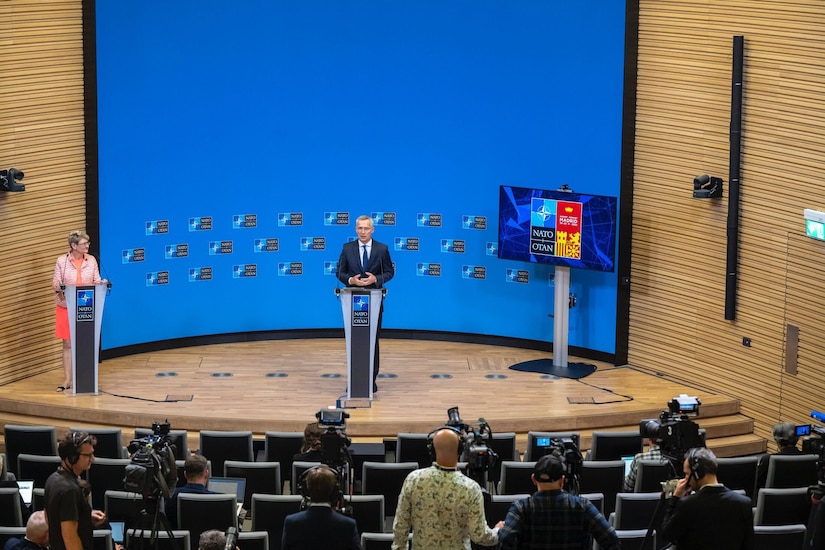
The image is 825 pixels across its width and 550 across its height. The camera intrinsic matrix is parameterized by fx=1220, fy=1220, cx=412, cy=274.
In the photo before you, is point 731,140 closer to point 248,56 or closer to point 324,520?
point 248,56

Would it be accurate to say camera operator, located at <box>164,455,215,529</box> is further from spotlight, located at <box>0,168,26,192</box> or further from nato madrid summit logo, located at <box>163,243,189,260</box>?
nato madrid summit logo, located at <box>163,243,189,260</box>

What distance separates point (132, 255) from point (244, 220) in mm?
1363

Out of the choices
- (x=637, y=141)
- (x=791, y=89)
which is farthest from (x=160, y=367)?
(x=791, y=89)

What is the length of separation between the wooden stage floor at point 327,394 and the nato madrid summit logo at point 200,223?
1350 mm

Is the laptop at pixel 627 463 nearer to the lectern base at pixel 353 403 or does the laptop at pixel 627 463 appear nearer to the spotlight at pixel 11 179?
the lectern base at pixel 353 403

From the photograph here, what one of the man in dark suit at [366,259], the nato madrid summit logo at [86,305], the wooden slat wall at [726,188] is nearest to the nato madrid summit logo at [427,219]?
the wooden slat wall at [726,188]

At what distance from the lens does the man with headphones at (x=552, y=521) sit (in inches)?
211

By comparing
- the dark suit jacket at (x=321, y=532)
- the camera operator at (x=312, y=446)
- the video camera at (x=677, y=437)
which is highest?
the video camera at (x=677, y=437)

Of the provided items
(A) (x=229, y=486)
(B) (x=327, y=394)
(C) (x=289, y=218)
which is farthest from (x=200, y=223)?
(A) (x=229, y=486)

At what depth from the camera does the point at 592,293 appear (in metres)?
13.3

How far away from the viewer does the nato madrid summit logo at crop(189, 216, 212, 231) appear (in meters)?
13.6

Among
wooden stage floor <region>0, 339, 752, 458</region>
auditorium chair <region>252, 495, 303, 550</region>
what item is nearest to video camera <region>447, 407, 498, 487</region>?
auditorium chair <region>252, 495, 303, 550</region>

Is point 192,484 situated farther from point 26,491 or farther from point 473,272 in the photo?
point 473,272

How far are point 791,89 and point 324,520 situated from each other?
23.8 feet
